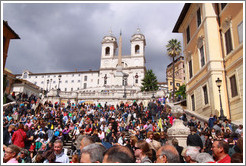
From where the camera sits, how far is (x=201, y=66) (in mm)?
17219

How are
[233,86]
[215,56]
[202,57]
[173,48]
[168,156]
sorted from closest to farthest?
[168,156] < [233,86] < [215,56] < [202,57] < [173,48]

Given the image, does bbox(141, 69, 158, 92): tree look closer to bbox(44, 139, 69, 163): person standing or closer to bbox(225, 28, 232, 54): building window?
bbox(225, 28, 232, 54): building window

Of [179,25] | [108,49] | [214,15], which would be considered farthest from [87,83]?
[214,15]

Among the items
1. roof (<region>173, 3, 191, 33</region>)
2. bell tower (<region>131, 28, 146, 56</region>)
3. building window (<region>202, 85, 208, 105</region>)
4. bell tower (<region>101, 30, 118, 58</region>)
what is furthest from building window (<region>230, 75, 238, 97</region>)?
bell tower (<region>101, 30, 118, 58</region>)

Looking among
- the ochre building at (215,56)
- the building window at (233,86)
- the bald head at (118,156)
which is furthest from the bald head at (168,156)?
the building window at (233,86)

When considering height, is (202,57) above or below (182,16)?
below

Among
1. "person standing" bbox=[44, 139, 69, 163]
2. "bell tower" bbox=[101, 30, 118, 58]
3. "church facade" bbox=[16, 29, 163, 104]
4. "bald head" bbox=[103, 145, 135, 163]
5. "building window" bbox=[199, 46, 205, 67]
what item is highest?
"bell tower" bbox=[101, 30, 118, 58]

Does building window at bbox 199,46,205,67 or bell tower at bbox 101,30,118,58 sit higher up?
bell tower at bbox 101,30,118,58

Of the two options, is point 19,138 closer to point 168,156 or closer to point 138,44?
point 168,156

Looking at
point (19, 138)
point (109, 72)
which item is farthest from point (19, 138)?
point (109, 72)

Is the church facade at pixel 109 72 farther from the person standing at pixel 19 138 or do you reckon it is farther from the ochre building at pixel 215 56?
the person standing at pixel 19 138

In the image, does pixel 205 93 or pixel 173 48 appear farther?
pixel 173 48

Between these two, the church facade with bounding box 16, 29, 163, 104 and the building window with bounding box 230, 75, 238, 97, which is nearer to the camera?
the building window with bounding box 230, 75, 238, 97

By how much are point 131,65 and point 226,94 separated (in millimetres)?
74424
